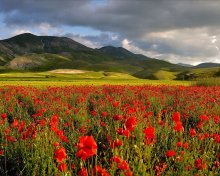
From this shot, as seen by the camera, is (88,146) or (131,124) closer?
(88,146)

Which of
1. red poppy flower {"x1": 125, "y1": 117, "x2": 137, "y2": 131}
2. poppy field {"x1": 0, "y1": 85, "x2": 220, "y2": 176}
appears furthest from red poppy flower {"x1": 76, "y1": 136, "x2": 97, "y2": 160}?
red poppy flower {"x1": 125, "y1": 117, "x2": 137, "y2": 131}

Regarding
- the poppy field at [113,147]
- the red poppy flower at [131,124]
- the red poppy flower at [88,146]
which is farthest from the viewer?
the poppy field at [113,147]

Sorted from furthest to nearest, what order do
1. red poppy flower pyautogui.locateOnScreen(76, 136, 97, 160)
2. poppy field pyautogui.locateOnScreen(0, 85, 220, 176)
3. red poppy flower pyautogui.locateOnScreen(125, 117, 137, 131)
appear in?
1. poppy field pyautogui.locateOnScreen(0, 85, 220, 176)
2. red poppy flower pyautogui.locateOnScreen(125, 117, 137, 131)
3. red poppy flower pyautogui.locateOnScreen(76, 136, 97, 160)

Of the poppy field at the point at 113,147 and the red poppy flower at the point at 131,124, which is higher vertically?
the red poppy flower at the point at 131,124

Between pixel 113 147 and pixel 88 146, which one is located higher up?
pixel 88 146

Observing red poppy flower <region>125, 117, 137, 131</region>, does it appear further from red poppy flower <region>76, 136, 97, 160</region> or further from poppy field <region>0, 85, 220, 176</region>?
red poppy flower <region>76, 136, 97, 160</region>

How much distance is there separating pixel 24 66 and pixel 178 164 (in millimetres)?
167816

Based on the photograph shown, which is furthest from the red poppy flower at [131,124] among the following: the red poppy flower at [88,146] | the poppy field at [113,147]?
the red poppy flower at [88,146]

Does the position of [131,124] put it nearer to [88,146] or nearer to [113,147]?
[113,147]

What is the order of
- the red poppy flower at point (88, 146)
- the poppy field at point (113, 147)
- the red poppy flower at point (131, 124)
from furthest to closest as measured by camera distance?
the poppy field at point (113, 147) → the red poppy flower at point (131, 124) → the red poppy flower at point (88, 146)

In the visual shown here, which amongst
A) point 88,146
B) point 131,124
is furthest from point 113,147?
point 88,146

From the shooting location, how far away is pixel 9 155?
3.24 metres

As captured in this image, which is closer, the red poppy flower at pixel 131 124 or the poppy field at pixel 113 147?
the red poppy flower at pixel 131 124

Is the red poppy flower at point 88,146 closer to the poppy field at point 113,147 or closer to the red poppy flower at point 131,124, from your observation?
the poppy field at point 113,147
